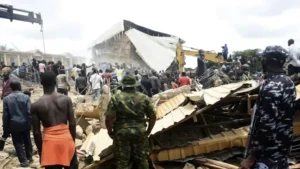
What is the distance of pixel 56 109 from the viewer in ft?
11.2

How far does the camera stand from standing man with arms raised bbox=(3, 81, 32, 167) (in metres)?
5.29

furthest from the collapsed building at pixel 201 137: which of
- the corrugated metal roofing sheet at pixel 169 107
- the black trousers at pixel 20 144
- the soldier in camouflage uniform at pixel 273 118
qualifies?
the soldier in camouflage uniform at pixel 273 118

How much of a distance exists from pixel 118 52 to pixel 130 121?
21793 mm

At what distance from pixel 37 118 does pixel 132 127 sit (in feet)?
3.60

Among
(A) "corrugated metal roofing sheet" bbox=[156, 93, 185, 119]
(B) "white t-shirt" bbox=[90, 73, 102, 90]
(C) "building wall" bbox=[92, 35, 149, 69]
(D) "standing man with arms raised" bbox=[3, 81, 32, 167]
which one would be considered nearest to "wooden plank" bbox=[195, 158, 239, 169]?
(A) "corrugated metal roofing sheet" bbox=[156, 93, 185, 119]

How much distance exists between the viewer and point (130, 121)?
3.84 metres

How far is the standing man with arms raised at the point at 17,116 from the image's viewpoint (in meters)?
5.29

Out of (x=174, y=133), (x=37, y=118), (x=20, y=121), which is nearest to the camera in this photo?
(x=37, y=118)

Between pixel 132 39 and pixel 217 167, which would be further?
pixel 132 39

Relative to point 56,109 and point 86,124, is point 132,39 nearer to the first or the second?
point 86,124

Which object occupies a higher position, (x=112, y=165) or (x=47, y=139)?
(x=47, y=139)

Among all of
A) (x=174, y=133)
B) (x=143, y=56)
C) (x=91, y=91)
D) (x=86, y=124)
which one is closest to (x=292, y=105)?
(x=174, y=133)

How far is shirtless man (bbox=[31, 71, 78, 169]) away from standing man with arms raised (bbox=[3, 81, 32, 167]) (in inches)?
80.8

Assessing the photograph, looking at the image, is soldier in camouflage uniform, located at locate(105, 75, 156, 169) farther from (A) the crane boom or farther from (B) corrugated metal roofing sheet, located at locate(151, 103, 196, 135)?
(A) the crane boom
